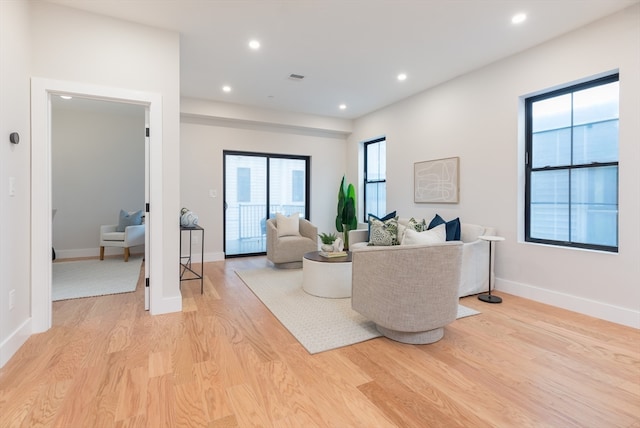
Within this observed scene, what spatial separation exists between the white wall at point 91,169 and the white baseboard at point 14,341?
3.95m

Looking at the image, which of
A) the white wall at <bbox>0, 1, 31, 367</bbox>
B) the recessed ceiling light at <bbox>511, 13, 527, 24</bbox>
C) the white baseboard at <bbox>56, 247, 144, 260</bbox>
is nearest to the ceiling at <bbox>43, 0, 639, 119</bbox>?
the recessed ceiling light at <bbox>511, 13, 527, 24</bbox>

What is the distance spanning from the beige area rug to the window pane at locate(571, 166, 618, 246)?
1.43 m

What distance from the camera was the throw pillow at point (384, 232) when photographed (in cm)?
443

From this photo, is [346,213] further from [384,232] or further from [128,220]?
[128,220]

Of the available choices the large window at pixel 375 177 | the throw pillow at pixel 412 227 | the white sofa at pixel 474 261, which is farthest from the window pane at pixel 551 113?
the large window at pixel 375 177

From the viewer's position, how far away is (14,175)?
230 centimetres

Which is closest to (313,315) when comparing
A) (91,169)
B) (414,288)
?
(414,288)

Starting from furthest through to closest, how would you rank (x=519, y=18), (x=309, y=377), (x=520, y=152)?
1. (x=520, y=152)
2. (x=519, y=18)
3. (x=309, y=377)

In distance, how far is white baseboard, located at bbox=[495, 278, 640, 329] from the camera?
9.14ft

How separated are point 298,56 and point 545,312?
3925mm

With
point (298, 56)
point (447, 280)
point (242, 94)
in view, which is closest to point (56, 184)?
point (242, 94)

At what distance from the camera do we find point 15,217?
2.32m

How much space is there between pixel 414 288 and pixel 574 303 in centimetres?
211

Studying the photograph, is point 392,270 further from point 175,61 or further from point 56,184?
point 56,184
